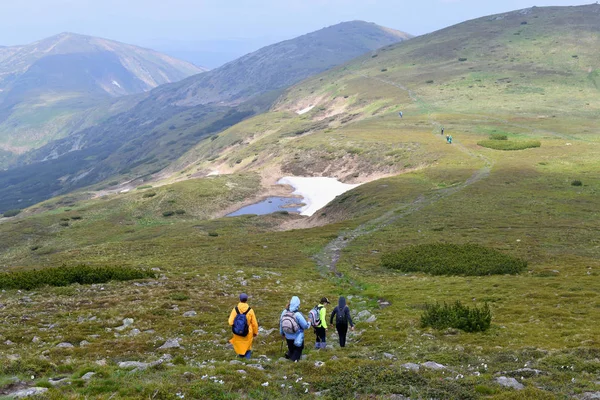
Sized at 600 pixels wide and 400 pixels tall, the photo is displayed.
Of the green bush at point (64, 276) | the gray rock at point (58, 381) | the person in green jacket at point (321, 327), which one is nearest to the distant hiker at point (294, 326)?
the person in green jacket at point (321, 327)

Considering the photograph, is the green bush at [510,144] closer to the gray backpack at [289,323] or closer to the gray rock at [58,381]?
the gray backpack at [289,323]

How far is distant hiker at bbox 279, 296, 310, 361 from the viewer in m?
16.3

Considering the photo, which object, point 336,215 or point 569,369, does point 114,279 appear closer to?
point 569,369

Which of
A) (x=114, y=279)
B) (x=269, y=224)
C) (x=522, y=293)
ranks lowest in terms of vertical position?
(x=269, y=224)

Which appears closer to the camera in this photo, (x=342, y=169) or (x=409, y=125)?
(x=342, y=169)

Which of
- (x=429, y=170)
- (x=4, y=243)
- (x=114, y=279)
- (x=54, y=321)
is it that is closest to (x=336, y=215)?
(x=429, y=170)

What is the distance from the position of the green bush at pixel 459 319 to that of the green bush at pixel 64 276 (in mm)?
22080

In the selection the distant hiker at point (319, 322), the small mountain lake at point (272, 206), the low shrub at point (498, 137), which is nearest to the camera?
the distant hiker at point (319, 322)

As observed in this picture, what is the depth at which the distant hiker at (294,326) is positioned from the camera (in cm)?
1633

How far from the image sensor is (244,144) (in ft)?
595

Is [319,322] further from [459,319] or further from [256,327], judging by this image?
[459,319]

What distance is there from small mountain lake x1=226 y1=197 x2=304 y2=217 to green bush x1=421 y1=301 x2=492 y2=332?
67.7 meters

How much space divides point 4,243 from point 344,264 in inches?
2695

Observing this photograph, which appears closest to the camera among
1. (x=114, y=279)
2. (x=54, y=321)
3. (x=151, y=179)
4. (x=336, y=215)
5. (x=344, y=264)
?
(x=54, y=321)
